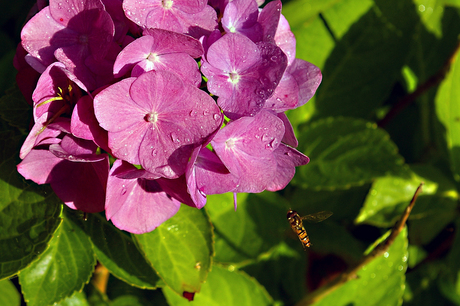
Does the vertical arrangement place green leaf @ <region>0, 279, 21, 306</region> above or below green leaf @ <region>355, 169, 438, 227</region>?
below

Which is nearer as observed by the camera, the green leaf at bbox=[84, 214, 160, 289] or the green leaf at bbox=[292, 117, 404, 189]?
the green leaf at bbox=[84, 214, 160, 289]

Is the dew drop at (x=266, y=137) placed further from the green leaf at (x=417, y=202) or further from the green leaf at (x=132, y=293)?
the green leaf at (x=132, y=293)

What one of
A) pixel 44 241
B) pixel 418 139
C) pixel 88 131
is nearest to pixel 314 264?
pixel 418 139

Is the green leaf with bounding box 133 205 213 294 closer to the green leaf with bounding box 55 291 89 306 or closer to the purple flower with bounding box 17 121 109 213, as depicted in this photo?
the purple flower with bounding box 17 121 109 213

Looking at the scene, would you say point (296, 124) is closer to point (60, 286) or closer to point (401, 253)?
point (401, 253)

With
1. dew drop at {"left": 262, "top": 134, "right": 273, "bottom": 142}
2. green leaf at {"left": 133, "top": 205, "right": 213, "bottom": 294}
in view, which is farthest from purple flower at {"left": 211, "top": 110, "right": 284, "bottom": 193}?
green leaf at {"left": 133, "top": 205, "right": 213, "bottom": 294}

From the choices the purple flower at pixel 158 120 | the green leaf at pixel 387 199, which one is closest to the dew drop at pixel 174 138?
the purple flower at pixel 158 120
